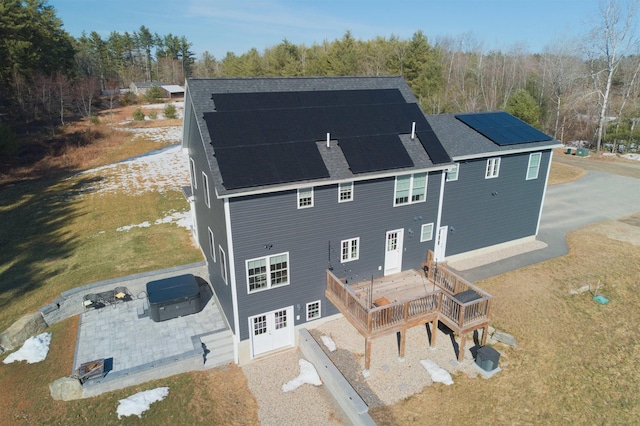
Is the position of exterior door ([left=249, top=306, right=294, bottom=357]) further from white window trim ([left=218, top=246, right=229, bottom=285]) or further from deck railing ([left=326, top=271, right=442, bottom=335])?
deck railing ([left=326, top=271, right=442, bottom=335])

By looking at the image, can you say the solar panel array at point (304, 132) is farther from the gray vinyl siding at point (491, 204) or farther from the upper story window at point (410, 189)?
the gray vinyl siding at point (491, 204)

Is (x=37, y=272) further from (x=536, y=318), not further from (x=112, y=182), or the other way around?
(x=536, y=318)

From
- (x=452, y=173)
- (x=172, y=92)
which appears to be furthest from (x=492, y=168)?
(x=172, y=92)

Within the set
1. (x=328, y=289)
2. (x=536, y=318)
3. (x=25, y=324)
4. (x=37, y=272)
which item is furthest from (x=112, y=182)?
(x=536, y=318)

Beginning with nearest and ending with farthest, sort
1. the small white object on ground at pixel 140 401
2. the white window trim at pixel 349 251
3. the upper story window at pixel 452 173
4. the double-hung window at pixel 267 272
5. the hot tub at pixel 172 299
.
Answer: the small white object on ground at pixel 140 401 < the double-hung window at pixel 267 272 < the white window trim at pixel 349 251 < the hot tub at pixel 172 299 < the upper story window at pixel 452 173

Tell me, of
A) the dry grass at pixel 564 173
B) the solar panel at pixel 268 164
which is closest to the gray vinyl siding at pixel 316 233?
the solar panel at pixel 268 164

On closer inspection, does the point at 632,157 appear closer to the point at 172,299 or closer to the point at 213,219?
the point at 213,219
